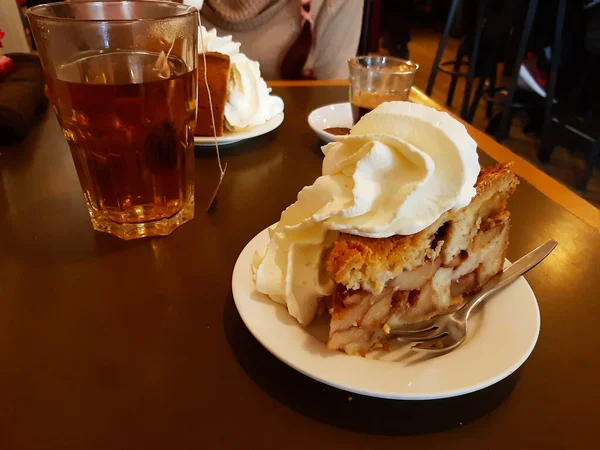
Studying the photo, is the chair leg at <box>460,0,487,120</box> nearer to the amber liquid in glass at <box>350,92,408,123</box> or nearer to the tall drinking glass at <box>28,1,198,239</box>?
the amber liquid in glass at <box>350,92,408,123</box>

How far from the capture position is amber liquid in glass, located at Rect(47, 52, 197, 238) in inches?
25.7

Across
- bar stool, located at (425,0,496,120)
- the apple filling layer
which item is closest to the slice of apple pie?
the apple filling layer

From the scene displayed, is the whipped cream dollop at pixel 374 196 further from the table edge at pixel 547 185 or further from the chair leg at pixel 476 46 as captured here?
the chair leg at pixel 476 46

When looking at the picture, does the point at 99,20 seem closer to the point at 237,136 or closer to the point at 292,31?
the point at 237,136

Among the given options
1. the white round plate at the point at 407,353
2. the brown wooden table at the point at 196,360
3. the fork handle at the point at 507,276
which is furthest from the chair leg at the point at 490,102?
the white round plate at the point at 407,353

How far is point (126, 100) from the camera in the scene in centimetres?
65

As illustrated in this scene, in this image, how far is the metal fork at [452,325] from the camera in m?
0.52

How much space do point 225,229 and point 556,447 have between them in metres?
0.51

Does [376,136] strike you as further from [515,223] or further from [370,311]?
[515,223]

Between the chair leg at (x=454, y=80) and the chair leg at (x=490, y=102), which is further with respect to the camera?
the chair leg at (x=454, y=80)

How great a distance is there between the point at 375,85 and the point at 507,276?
0.61 meters

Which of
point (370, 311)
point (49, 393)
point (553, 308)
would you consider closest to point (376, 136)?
point (370, 311)

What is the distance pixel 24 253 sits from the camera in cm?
68

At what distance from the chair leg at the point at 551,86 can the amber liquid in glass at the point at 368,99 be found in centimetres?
177
